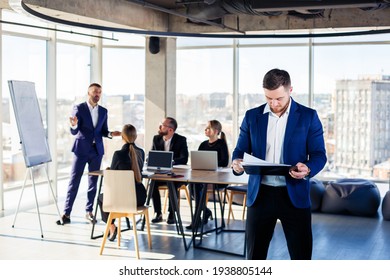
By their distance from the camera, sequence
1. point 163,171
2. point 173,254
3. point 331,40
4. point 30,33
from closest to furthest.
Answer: point 173,254
point 163,171
point 30,33
point 331,40

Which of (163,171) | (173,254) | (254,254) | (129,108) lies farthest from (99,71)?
(254,254)

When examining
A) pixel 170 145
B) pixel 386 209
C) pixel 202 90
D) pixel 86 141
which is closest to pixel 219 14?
pixel 170 145

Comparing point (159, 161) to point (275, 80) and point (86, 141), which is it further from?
point (275, 80)

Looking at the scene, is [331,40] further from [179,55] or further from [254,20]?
[179,55]

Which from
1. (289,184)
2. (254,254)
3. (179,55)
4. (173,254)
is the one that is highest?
(179,55)

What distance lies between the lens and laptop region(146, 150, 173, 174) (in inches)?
337

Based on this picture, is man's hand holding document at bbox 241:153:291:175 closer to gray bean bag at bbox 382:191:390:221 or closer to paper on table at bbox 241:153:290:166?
paper on table at bbox 241:153:290:166

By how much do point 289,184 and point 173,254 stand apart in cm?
361

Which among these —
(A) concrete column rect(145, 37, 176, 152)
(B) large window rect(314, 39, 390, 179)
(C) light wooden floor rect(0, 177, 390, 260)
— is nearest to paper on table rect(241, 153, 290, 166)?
(C) light wooden floor rect(0, 177, 390, 260)

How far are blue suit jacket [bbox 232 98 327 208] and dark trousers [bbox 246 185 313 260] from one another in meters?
0.06

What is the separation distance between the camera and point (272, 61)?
1359 cm

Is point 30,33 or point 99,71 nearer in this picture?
point 30,33

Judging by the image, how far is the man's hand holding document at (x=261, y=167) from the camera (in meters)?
4.24

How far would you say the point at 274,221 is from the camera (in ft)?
14.7
